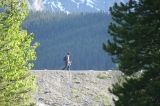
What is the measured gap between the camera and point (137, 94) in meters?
17.8

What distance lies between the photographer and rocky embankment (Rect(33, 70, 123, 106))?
48.1 m

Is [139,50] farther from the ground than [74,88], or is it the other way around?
[139,50]

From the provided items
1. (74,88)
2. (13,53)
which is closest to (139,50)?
(13,53)

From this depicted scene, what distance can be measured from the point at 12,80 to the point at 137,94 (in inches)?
239

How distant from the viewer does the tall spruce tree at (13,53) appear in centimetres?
2169

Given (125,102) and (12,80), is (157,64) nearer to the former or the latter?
(125,102)

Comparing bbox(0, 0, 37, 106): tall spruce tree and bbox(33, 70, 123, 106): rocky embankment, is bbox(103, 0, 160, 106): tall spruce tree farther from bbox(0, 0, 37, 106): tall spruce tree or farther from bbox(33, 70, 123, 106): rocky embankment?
bbox(33, 70, 123, 106): rocky embankment

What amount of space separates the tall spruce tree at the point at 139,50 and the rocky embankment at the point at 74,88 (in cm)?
2836

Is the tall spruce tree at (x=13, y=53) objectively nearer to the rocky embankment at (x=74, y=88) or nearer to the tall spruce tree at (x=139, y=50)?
the tall spruce tree at (x=139, y=50)

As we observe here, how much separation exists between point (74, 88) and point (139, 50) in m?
32.6

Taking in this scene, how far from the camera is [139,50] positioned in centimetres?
1778

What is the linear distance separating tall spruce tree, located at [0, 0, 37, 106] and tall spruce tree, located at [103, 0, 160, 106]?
4.69 metres

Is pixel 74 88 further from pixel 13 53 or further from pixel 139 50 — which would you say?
pixel 139 50

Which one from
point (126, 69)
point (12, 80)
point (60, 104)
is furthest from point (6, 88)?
point (60, 104)
